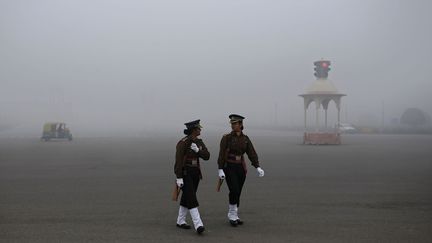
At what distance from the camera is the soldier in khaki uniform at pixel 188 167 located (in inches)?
292

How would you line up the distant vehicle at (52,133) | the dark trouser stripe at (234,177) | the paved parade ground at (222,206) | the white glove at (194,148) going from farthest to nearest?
the distant vehicle at (52,133) → the dark trouser stripe at (234,177) → the white glove at (194,148) → the paved parade ground at (222,206)

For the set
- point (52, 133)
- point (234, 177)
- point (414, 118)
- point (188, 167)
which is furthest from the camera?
point (414, 118)

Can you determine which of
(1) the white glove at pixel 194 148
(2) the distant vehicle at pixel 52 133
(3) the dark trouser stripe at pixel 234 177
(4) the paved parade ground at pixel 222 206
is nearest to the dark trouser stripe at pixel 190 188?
(1) the white glove at pixel 194 148

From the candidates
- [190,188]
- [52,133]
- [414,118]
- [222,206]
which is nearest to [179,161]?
[190,188]

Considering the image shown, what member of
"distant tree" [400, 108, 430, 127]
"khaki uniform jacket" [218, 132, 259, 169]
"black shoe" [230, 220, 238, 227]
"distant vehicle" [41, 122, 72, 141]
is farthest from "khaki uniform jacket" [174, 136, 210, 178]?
"distant tree" [400, 108, 430, 127]

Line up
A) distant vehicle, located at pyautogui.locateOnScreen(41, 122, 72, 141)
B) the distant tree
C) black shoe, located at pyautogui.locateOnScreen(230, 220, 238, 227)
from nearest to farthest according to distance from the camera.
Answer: black shoe, located at pyautogui.locateOnScreen(230, 220, 238, 227) → distant vehicle, located at pyautogui.locateOnScreen(41, 122, 72, 141) → the distant tree

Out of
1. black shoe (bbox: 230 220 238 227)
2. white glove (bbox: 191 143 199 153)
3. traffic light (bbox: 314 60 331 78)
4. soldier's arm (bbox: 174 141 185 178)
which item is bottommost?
black shoe (bbox: 230 220 238 227)

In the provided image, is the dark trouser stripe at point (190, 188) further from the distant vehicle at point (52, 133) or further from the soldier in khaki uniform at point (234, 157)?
the distant vehicle at point (52, 133)

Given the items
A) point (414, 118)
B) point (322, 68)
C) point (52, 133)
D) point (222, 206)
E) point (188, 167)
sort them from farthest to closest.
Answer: point (414, 118) < point (52, 133) < point (322, 68) < point (222, 206) < point (188, 167)

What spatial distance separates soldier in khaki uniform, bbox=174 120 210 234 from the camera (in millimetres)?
7406

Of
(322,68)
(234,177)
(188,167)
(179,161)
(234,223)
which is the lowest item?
(234,223)

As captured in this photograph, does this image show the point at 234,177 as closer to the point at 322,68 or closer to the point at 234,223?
the point at 234,223

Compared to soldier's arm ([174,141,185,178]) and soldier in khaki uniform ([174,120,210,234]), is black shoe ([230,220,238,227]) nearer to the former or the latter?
soldier in khaki uniform ([174,120,210,234])

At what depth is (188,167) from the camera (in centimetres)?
761
